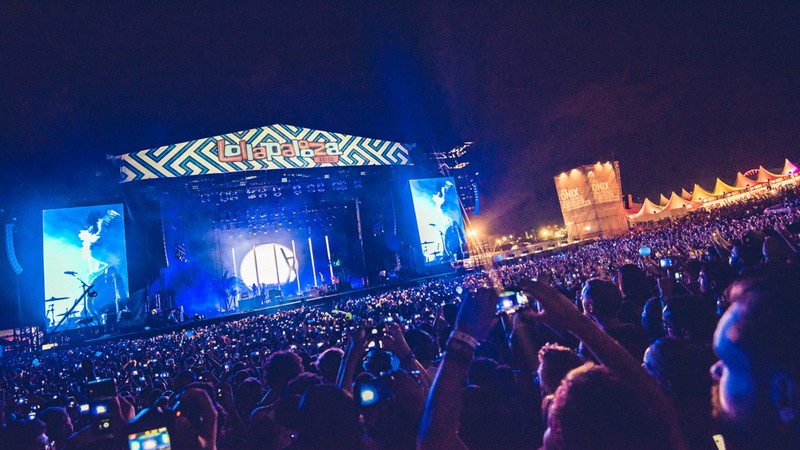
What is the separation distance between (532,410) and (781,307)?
5.96ft

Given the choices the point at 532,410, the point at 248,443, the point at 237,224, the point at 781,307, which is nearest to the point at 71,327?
the point at 237,224

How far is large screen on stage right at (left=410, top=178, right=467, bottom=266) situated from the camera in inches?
840

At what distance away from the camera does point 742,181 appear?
106 ft

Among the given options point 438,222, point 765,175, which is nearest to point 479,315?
point 438,222

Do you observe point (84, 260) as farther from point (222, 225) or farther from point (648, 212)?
point (648, 212)

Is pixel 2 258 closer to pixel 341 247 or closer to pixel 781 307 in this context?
pixel 341 247

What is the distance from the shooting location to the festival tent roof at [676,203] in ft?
117

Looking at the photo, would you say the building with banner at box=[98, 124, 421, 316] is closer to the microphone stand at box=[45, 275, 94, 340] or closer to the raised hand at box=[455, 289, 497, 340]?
the microphone stand at box=[45, 275, 94, 340]

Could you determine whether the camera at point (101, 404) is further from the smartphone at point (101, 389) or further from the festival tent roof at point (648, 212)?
the festival tent roof at point (648, 212)

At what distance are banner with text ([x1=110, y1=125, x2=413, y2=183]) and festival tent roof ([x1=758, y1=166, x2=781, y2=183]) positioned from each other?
96.5 ft

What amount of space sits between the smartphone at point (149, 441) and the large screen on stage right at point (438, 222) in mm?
18842

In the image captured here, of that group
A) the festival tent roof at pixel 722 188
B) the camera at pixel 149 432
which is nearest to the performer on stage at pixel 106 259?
the camera at pixel 149 432

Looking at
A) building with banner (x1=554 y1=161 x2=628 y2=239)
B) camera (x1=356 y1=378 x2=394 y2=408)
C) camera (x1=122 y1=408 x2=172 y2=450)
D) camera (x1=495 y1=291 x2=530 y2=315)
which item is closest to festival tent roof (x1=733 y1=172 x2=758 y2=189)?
building with banner (x1=554 y1=161 x2=628 y2=239)

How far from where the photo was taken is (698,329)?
2.50 metres
